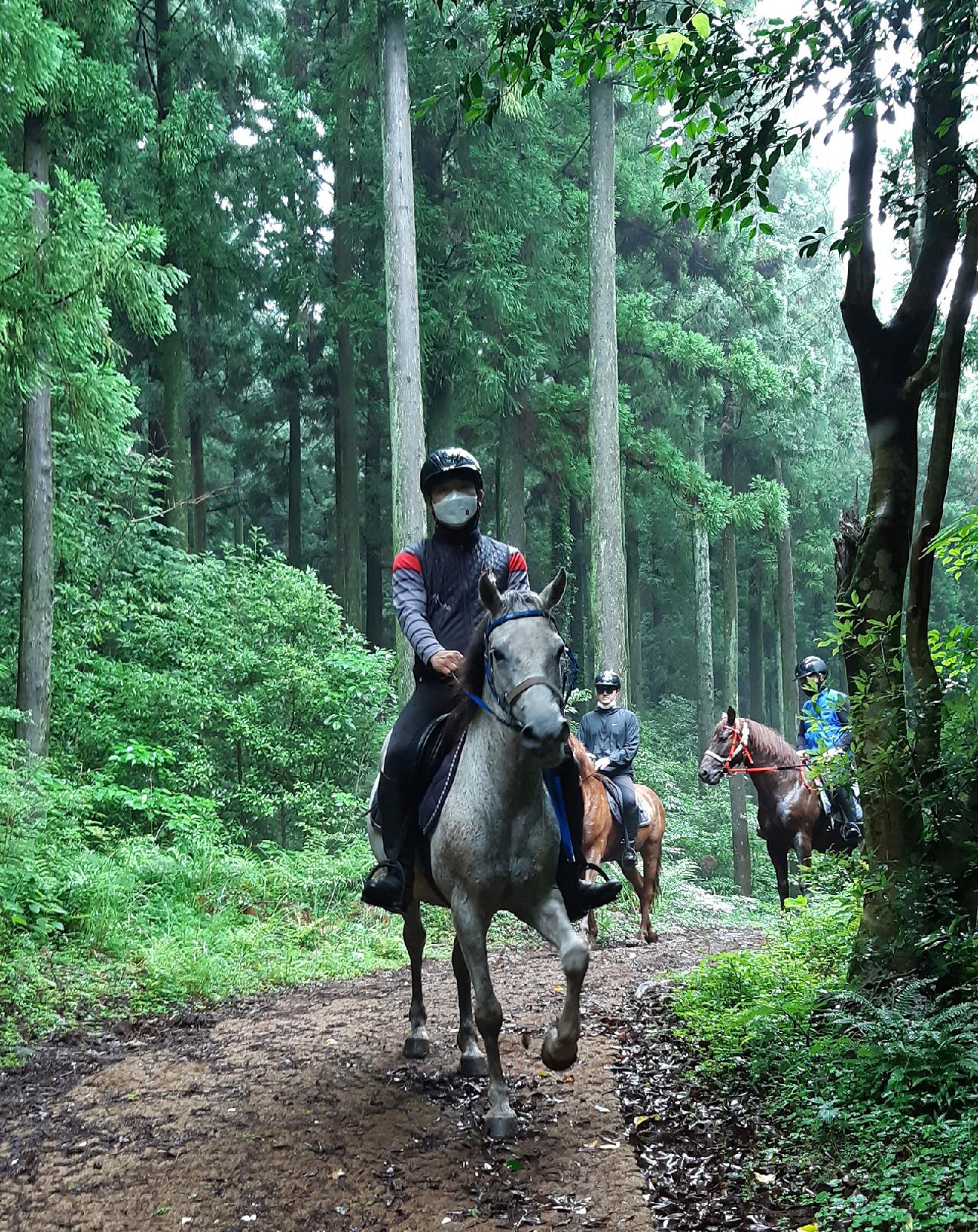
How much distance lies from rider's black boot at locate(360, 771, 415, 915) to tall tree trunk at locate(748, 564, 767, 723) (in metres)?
29.8

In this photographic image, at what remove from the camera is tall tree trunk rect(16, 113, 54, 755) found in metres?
12.5

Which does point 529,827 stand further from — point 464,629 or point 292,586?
point 292,586

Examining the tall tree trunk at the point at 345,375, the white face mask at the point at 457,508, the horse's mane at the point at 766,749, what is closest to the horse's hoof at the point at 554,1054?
the white face mask at the point at 457,508

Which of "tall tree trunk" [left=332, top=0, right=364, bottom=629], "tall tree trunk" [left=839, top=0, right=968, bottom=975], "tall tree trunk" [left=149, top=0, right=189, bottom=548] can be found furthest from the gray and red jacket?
"tall tree trunk" [left=332, top=0, right=364, bottom=629]

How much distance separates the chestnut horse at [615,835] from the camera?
11.4 meters

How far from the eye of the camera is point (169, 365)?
19.8 meters

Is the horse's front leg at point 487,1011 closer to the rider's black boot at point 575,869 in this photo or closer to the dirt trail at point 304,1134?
the dirt trail at point 304,1134

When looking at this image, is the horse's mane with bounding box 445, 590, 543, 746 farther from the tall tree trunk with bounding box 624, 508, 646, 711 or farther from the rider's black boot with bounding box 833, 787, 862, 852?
the tall tree trunk with bounding box 624, 508, 646, 711

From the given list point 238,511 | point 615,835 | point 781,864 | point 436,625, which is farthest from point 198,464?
point 436,625

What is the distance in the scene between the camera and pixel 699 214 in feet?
19.5

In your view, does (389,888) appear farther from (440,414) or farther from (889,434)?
(440,414)

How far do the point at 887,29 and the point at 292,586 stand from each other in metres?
12.0

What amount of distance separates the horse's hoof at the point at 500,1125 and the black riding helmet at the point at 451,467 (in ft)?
10.5

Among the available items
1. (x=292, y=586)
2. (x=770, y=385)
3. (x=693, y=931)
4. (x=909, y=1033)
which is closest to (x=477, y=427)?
(x=770, y=385)
